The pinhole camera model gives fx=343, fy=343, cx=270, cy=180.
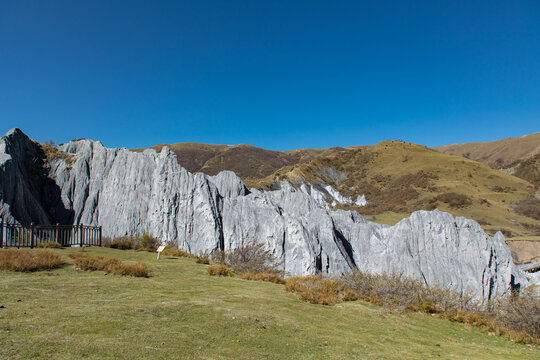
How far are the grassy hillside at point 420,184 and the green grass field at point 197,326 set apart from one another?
46755mm

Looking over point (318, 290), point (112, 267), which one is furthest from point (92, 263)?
point (318, 290)

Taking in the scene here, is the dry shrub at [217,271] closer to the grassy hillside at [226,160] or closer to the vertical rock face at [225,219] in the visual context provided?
the vertical rock face at [225,219]

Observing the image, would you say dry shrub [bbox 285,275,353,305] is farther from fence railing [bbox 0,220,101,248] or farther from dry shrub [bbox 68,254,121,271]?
fence railing [bbox 0,220,101,248]

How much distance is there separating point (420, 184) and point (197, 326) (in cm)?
8209

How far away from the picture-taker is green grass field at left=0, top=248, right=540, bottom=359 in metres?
4.94

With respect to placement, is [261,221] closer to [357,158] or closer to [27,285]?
[27,285]

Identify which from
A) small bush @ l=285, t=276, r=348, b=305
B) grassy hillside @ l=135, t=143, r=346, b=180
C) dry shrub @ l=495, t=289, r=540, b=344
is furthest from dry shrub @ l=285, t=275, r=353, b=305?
grassy hillside @ l=135, t=143, r=346, b=180

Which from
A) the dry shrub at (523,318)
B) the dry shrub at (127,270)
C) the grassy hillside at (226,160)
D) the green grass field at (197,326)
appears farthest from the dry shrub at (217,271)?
the grassy hillside at (226,160)

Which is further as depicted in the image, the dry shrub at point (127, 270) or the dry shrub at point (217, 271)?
Answer: the dry shrub at point (217, 271)

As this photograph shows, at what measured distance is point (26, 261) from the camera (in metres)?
10.0

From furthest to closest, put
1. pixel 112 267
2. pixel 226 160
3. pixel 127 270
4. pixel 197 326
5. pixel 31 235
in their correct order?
pixel 226 160
pixel 31 235
pixel 112 267
pixel 127 270
pixel 197 326

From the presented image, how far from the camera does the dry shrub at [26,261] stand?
970 centimetres

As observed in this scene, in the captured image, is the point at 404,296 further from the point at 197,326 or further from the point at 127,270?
the point at 127,270

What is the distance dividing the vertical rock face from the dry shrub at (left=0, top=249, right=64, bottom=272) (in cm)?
1536
